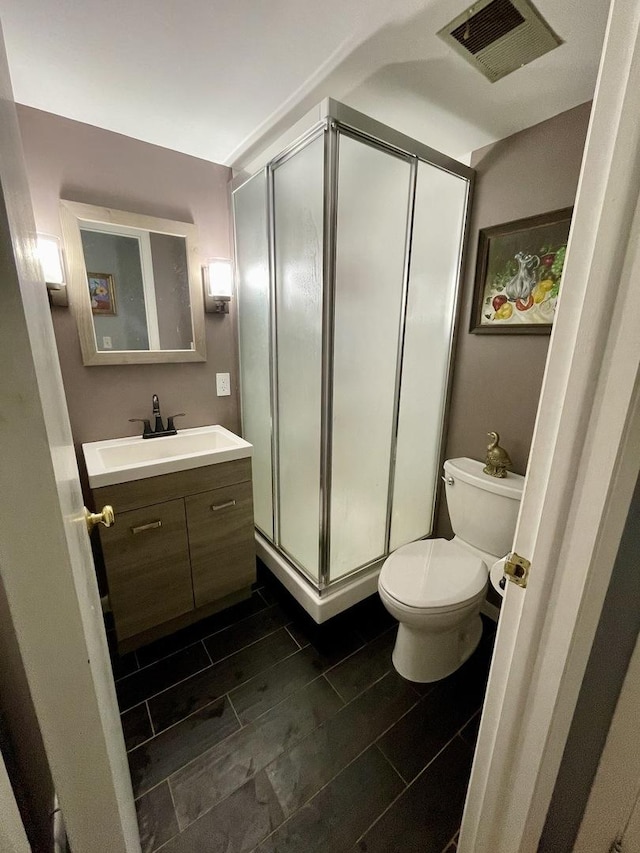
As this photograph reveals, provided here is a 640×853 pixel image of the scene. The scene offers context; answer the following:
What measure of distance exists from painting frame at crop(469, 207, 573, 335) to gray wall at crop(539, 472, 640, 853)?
116 cm

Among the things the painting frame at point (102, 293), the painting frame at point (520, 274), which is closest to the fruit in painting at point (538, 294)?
the painting frame at point (520, 274)

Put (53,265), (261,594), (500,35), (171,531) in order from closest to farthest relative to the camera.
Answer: (500,35)
(53,265)
(171,531)
(261,594)

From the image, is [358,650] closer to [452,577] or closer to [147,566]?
[452,577]

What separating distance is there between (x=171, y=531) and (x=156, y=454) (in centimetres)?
46

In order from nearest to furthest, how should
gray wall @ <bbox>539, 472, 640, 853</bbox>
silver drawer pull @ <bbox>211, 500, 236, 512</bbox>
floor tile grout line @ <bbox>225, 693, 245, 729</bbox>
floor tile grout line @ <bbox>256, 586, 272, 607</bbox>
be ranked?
gray wall @ <bbox>539, 472, 640, 853</bbox> < floor tile grout line @ <bbox>225, 693, 245, 729</bbox> < silver drawer pull @ <bbox>211, 500, 236, 512</bbox> < floor tile grout line @ <bbox>256, 586, 272, 607</bbox>

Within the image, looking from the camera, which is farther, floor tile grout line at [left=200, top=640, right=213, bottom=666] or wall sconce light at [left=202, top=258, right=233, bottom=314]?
wall sconce light at [left=202, top=258, right=233, bottom=314]

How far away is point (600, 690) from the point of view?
0.66 metres

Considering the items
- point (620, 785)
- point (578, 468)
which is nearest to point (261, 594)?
point (620, 785)

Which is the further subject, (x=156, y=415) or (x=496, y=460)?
(x=156, y=415)

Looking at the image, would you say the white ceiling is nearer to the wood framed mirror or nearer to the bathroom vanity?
the wood framed mirror

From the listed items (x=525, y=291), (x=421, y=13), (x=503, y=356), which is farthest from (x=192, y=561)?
(x=421, y=13)

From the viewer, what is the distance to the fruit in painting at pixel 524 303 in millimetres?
1521

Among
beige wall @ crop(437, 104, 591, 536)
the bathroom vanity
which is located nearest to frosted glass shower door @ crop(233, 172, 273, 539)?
the bathroom vanity

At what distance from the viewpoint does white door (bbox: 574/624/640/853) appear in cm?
63
